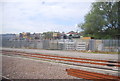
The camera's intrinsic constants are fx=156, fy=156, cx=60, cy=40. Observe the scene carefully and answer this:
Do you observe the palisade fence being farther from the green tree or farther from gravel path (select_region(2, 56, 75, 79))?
gravel path (select_region(2, 56, 75, 79))

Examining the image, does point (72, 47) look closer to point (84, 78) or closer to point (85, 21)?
point (85, 21)

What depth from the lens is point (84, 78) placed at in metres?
7.81

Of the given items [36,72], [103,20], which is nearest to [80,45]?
[103,20]

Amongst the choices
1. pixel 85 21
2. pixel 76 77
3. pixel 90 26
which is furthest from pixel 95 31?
pixel 76 77

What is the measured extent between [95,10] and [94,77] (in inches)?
1443

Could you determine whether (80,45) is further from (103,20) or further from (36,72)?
(36,72)

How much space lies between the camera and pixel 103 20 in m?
40.0

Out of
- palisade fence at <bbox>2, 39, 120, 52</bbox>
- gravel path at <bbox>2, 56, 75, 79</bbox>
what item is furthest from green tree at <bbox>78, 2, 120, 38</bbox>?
gravel path at <bbox>2, 56, 75, 79</bbox>

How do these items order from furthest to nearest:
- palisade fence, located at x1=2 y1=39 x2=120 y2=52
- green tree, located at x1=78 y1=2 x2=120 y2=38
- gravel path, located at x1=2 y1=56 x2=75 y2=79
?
1. green tree, located at x1=78 y1=2 x2=120 y2=38
2. palisade fence, located at x1=2 y1=39 x2=120 y2=52
3. gravel path, located at x1=2 y1=56 x2=75 y2=79

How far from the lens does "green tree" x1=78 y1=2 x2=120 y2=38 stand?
39.8 meters

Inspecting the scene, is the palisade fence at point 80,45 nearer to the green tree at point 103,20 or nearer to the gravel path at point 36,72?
the green tree at point 103,20

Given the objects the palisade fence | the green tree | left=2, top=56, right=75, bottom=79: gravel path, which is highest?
the green tree

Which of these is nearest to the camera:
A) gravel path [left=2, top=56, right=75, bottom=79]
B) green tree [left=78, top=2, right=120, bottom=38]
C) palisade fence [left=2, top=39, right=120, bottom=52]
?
gravel path [left=2, top=56, right=75, bottom=79]

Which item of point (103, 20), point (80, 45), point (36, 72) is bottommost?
point (36, 72)
